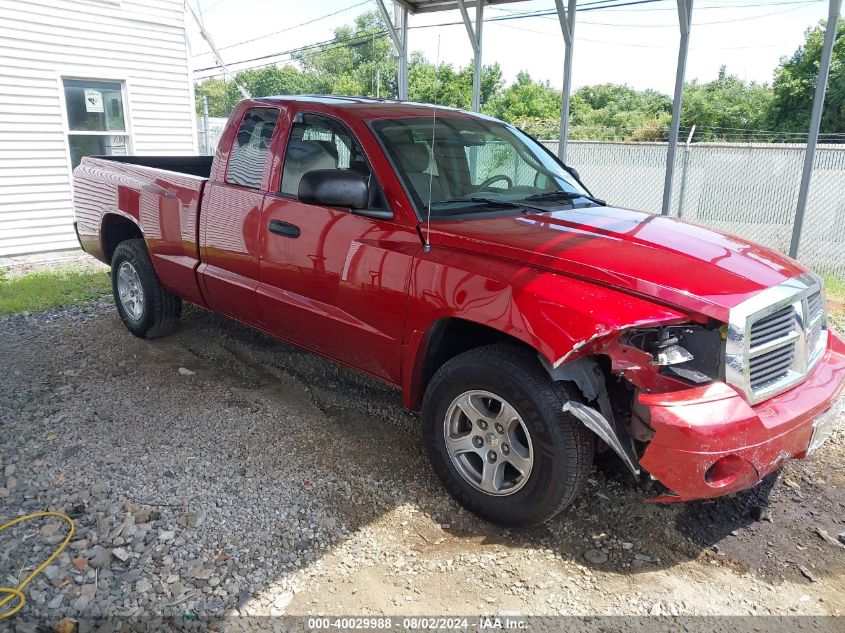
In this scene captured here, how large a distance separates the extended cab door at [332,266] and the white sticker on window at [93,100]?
7.34 metres

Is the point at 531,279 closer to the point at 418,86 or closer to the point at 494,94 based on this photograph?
the point at 418,86

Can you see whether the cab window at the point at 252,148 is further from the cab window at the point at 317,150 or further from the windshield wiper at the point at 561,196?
the windshield wiper at the point at 561,196

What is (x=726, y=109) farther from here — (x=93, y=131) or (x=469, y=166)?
(x=469, y=166)

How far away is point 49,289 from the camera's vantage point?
7414 mm

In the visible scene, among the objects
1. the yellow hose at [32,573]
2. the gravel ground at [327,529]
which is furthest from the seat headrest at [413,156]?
the yellow hose at [32,573]

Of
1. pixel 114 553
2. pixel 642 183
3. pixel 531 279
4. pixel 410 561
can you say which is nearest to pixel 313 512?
pixel 410 561

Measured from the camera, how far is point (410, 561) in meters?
2.88

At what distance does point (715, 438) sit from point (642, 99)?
127 ft

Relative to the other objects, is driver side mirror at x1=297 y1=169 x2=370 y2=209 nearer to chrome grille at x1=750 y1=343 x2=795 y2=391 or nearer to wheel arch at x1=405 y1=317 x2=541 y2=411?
wheel arch at x1=405 y1=317 x2=541 y2=411

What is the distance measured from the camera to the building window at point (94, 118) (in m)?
9.56

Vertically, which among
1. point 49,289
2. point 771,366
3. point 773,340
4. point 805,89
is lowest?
point 49,289

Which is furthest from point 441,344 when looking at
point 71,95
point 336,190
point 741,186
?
point 741,186

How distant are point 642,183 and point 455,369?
37.1 ft

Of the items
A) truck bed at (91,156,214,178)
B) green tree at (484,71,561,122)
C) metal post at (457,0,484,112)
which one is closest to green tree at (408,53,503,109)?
green tree at (484,71,561,122)
